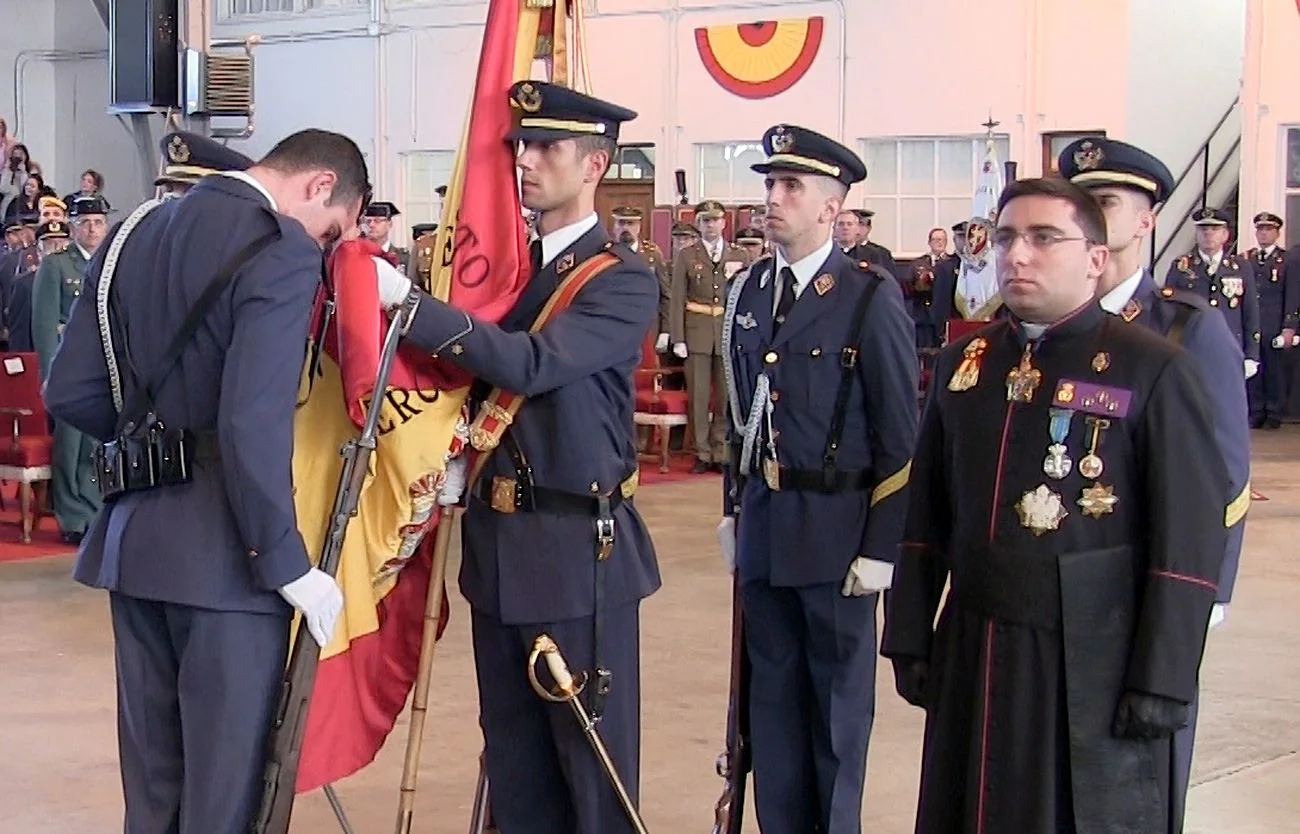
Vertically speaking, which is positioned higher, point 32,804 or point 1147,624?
point 1147,624

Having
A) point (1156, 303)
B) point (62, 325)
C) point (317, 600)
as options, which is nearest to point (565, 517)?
point (317, 600)

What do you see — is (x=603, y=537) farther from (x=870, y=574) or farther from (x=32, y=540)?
(x=32, y=540)

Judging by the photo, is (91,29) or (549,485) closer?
(549,485)

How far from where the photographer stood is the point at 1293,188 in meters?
15.7

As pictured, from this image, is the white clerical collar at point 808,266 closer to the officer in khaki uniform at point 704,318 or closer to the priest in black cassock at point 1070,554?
the priest in black cassock at point 1070,554

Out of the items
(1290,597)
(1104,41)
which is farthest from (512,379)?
(1104,41)

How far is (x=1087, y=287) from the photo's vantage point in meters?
3.03

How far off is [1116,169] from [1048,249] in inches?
35.1

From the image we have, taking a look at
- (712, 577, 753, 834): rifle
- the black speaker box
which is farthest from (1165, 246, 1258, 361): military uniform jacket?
(712, 577, 753, 834): rifle

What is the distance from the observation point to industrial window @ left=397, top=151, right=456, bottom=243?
67.0 ft

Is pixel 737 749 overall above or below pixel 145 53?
below

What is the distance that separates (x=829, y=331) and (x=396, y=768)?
6.68ft

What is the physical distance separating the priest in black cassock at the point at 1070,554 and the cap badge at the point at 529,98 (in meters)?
1.01

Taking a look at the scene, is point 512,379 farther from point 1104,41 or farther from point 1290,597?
point 1104,41
